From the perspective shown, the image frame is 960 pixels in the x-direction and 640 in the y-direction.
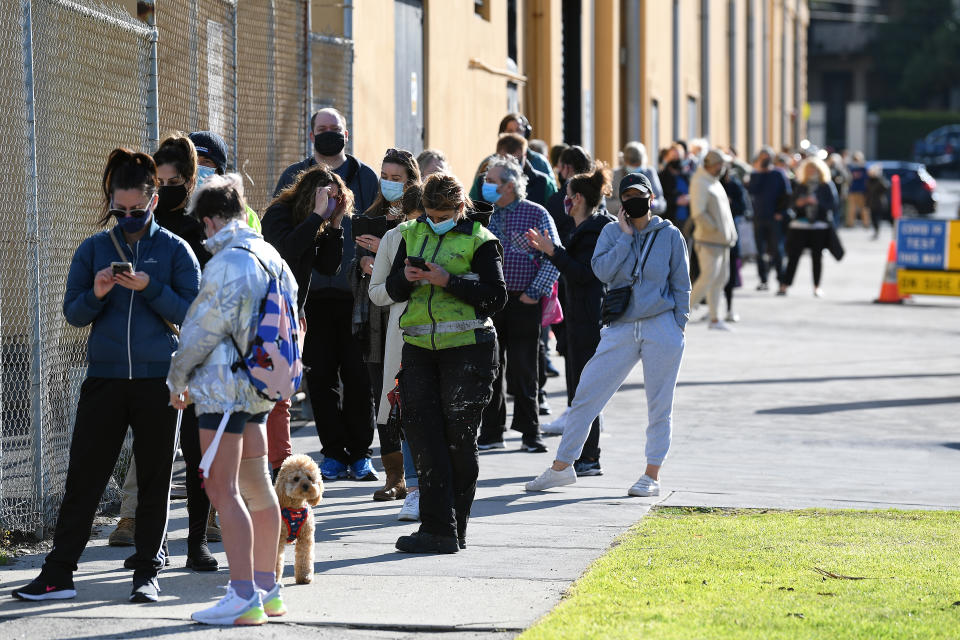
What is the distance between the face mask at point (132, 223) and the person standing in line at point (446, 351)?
1.28 metres

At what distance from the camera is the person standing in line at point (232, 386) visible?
553 centimetres

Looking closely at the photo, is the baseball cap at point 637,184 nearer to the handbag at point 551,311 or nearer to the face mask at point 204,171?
the handbag at point 551,311

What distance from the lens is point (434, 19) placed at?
14.6 m

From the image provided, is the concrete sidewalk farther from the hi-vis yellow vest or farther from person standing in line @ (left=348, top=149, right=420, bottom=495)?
the hi-vis yellow vest

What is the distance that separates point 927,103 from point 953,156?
10.0m

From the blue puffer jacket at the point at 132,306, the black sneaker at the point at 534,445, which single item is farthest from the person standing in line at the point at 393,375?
the black sneaker at the point at 534,445

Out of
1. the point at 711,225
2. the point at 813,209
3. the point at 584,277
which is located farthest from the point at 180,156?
the point at 813,209

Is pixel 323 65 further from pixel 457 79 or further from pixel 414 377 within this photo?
pixel 414 377

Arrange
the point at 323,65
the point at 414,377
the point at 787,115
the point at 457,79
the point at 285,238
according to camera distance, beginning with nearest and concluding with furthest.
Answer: the point at 414,377 → the point at 285,238 → the point at 323,65 → the point at 457,79 → the point at 787,115

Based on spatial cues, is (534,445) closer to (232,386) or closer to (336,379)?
(336,379)

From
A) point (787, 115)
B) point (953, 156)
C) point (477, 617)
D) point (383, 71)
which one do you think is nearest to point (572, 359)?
point (477, 617)

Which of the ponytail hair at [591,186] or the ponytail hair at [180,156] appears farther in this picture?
the ponytail hair at [591,186]

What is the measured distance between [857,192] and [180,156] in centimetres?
3614

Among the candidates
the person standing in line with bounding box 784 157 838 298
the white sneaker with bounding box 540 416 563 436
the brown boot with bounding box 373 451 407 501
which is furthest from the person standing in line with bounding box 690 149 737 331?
the brown boot with bounding box 373 451 407 501
